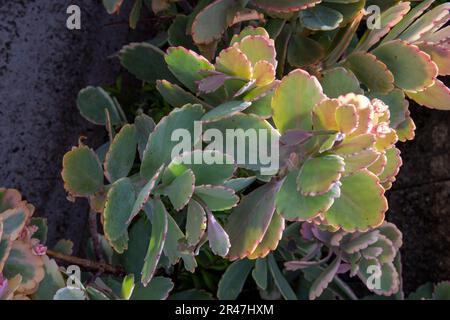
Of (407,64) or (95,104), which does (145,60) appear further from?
(407,64)

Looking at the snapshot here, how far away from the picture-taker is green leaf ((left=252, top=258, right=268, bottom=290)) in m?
0.84

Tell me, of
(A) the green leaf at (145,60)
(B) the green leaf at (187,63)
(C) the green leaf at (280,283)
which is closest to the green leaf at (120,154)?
(B) the green leaf at (187,63)

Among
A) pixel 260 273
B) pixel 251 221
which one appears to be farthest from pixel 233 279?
pixel 251 221

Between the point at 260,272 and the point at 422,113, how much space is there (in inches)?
17.8

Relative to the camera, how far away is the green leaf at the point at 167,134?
2.03ft

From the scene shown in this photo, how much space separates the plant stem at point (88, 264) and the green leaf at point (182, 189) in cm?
28

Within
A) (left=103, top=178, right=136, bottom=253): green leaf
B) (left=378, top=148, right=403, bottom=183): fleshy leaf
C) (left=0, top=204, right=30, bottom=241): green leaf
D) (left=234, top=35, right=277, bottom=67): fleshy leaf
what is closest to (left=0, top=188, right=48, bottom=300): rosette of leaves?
(left=0, top=204, right=30, bottom=241): green leaf

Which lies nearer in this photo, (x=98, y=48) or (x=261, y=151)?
(x=261, y=151)

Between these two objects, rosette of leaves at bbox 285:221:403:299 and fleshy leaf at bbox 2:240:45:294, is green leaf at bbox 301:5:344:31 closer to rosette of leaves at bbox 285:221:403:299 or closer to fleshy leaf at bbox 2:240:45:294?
rosette of leaves at bbox 285:221:403:299

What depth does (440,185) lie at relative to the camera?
3.29 ft

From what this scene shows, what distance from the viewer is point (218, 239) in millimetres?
583

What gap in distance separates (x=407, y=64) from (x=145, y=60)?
0.40 metres
